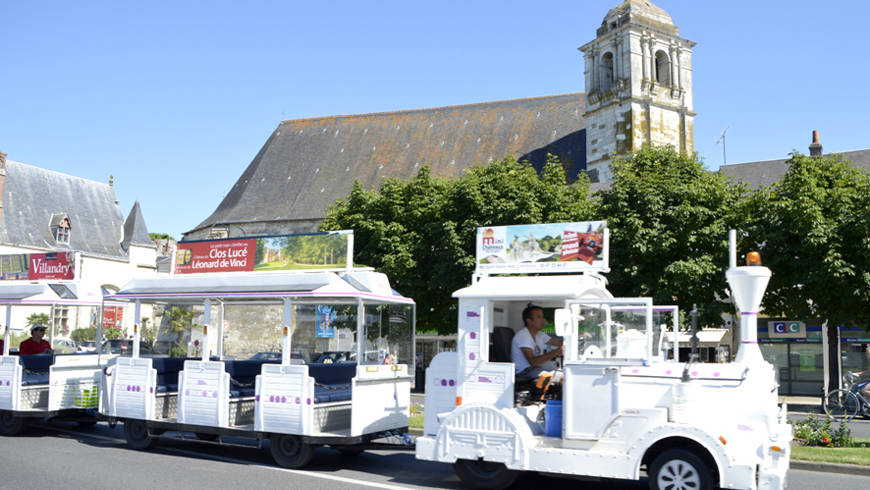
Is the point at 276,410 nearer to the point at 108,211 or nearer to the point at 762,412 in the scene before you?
the point at 762,412

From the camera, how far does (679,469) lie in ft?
23.8

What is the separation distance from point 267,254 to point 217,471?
129 inches

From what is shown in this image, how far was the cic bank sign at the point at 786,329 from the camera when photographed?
98.2 ft

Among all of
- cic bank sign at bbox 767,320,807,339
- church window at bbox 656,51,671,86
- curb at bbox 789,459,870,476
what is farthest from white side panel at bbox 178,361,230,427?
church window at bbox 656,51,671,86

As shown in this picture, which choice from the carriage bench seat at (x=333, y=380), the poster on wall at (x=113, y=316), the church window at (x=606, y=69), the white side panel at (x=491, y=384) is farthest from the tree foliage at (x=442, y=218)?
the white side panel at (x=491, y=384)

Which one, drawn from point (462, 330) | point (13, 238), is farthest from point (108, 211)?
point (462, 330)

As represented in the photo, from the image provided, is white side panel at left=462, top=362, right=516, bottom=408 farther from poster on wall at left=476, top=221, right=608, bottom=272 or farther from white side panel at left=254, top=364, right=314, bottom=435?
white side panel at left=254, top=364, right=314, bottom=435

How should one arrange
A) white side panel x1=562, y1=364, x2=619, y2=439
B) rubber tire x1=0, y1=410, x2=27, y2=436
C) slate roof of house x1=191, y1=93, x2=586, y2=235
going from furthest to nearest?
slate roof of house x1=191, y1=93, x2=586, y2=235
rubber tire x1=0, y1=410, x2=27, y2=436
white side panel x1=562, y1=364, x2=619, y2=439

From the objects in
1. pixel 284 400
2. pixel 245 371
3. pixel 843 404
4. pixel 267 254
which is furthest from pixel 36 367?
pixel 843 404

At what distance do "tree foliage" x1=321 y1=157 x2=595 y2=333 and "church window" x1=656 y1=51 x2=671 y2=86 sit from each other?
16.4 meters

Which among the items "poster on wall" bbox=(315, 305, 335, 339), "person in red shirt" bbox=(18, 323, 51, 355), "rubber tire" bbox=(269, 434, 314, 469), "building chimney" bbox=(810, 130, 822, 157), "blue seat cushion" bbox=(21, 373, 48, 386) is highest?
"building chimney" bbox=(810, 130, 822, 157)

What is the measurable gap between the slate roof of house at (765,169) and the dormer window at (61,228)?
43386 millimetres

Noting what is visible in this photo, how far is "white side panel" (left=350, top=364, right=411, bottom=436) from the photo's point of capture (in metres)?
9.74

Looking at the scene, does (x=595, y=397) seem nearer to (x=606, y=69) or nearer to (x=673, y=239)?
(x=673, y=239)
